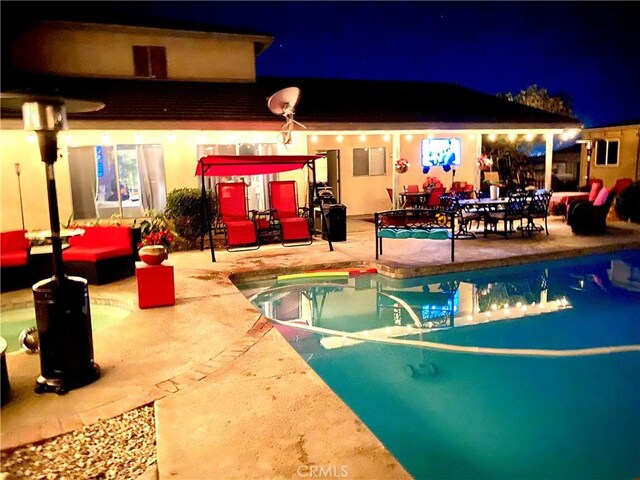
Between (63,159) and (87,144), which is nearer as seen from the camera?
(63,159)

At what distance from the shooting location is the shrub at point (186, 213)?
10.3 metres

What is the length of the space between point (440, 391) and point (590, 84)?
158 ft

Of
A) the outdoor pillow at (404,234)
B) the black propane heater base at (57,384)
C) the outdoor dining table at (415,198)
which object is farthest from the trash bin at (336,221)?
the black propane heater base at (57,384)

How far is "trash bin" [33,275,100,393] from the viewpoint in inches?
152

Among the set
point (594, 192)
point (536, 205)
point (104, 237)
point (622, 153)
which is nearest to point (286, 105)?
point (104, 237)

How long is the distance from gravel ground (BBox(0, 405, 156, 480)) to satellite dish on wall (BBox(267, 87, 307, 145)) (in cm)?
828

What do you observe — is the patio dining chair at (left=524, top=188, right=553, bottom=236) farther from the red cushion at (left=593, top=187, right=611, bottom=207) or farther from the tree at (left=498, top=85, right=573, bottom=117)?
the tree at (left=498, top=85, right=573, bottom=117)

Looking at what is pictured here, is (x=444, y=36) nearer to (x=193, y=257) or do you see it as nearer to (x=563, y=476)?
(x=193, y=257)

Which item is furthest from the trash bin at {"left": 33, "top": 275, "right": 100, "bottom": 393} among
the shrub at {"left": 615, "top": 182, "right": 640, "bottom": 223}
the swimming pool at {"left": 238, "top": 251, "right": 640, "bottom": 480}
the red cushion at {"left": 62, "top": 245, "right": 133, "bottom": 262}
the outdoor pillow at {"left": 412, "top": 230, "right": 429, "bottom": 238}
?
the shrub at {"left": 615, "top": 182, "right": 640, "bottom": 223}

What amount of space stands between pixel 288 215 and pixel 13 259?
5166 millimetres

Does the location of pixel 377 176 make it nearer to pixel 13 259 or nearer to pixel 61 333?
pixel 13 259

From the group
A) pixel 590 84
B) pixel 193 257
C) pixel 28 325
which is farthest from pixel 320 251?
pixel 590 84

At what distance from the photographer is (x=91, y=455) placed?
3061 mm

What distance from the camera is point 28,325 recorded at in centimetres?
654
